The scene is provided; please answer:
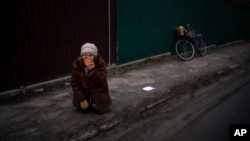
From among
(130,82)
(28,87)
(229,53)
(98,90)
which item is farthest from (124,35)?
(229,53)

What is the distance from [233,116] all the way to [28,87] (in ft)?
14.3

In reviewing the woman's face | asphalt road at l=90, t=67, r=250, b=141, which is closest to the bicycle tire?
asphalt road at l=90, t=67, r=250, b=141

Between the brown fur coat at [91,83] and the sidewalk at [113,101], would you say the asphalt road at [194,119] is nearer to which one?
the sidewalk at [113,101]

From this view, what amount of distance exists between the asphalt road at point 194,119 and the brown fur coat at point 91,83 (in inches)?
25.7

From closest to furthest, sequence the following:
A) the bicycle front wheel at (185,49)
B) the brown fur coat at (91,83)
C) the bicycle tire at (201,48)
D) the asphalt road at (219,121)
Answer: the asphalt road at (219,121) → the brown fur coat at (91,83) → the bicycle front wheel at (185,49) → the bicycle tire at (201,48)

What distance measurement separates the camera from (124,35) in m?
10.1

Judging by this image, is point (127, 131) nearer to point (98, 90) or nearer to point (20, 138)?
point (98, 90)

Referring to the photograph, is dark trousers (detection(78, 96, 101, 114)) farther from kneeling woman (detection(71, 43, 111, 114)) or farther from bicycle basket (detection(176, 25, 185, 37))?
bicycle basket (detection(176, 25, 185, 37))

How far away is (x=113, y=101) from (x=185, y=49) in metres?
6.18

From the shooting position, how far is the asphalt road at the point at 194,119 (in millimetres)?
5367

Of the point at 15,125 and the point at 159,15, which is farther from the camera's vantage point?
the point at 159,15

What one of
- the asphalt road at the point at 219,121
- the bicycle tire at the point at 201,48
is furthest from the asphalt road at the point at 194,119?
the bicycle tire at the point at 201,48

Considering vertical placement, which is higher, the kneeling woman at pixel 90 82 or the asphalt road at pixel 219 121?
the kneeling woman at pixel 90 82

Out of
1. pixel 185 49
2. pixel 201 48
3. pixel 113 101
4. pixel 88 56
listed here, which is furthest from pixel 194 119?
pixel 201 48
